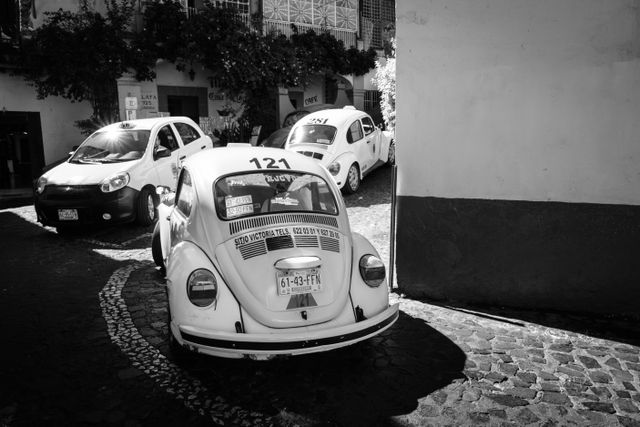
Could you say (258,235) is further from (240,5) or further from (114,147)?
(240,5)

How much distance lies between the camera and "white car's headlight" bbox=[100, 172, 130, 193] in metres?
8.27

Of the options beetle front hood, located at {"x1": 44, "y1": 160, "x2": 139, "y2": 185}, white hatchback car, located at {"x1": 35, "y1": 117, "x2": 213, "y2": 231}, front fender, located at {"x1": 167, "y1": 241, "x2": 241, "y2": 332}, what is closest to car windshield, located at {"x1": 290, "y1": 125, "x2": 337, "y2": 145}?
white hatchback car, located at {"x1": 35, "y1": 117, "x2": 213, "y2": 231}

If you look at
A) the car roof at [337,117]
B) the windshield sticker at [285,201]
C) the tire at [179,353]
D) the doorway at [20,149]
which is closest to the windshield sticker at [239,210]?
the windshield sticker at [285,201]

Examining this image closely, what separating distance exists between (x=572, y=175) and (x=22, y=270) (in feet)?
21.5

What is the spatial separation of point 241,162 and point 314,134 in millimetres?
7129

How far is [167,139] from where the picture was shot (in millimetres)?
9805

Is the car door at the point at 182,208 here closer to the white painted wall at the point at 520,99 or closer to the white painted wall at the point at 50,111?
the white painted wall at the point at 520,99

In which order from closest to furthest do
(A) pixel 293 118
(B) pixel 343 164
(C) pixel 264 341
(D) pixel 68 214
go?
1. (C) pixel 264 341
2. (D) pixel 68 214
3. (B) pixel 343 164
4. (A) pixel 293 118

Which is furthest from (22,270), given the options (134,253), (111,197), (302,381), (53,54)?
(53,54)

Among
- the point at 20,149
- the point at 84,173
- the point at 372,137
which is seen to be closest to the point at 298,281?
the point at 84,173

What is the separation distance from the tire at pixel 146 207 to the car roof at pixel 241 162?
4.30 m

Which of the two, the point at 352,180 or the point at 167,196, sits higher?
the point at 167,196

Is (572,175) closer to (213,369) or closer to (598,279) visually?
(598,279)

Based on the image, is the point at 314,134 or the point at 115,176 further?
the point at 314,134
